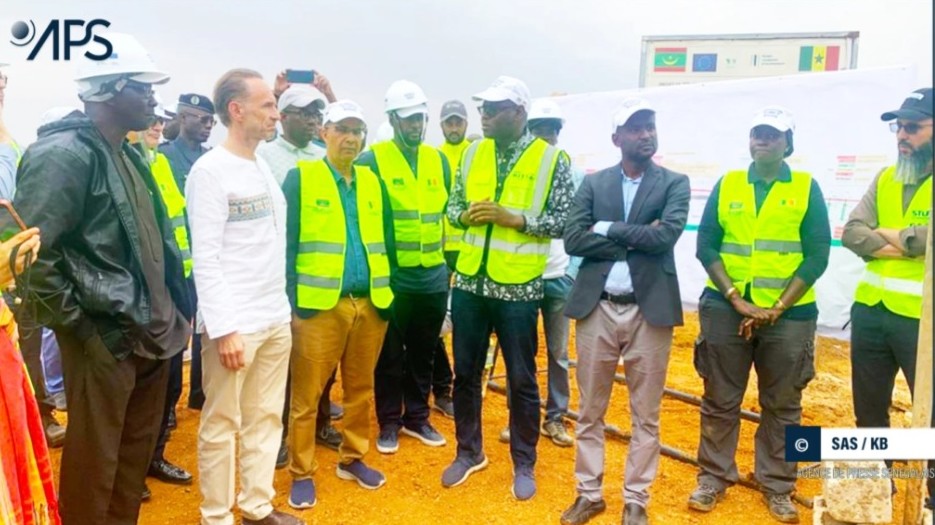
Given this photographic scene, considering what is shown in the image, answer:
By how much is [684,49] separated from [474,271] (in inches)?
299

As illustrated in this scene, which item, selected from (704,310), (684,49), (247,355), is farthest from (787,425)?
(684,49)

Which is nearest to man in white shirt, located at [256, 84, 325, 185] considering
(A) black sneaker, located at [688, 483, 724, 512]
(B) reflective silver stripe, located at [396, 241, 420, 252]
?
(B) reflective silver stripe, located at [396, 241, 420, 252]

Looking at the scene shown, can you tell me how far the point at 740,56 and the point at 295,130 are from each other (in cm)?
760

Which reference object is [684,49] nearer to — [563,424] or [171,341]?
[563,424]

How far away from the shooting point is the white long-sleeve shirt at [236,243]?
313cm

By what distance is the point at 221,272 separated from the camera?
3164 millimetres

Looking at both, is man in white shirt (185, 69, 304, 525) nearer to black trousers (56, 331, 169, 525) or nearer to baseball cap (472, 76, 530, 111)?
black trousers (56, 331, 169, 525)

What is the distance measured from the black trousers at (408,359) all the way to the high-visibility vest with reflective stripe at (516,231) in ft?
2.56

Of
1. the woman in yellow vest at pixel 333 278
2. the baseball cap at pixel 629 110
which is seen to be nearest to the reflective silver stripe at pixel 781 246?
the baseball cap at pixel 629 110

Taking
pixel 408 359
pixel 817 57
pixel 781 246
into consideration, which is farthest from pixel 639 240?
pixel 817 57

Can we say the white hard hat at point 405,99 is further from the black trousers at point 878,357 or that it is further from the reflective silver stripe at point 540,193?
the black trousers at point 878,357

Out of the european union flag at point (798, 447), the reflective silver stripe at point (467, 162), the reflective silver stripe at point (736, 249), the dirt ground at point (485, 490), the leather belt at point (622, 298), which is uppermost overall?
the reflective silver stripe at point (467, 162)

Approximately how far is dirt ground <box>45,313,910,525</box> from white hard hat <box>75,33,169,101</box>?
2.26 m

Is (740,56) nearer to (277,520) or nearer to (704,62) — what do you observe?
(704,62)
